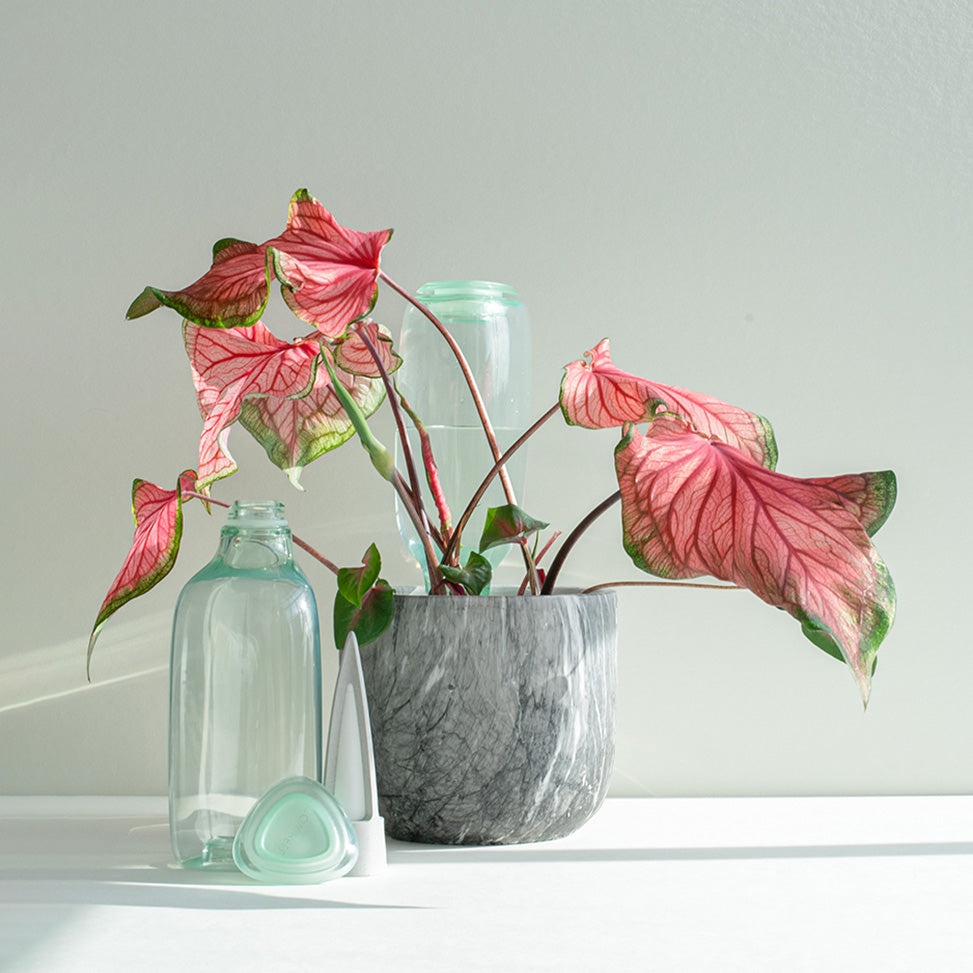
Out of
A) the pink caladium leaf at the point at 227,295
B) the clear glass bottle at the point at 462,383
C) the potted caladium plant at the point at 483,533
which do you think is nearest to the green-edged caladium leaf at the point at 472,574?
the potted caladium plant at the point at 483,533

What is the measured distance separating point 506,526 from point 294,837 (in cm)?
27

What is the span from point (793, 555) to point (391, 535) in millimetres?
538

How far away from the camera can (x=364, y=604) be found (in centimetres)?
82

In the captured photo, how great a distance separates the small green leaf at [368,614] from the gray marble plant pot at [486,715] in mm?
11

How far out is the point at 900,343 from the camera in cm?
114

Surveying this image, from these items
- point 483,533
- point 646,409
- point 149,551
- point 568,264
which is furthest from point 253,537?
point 568,264

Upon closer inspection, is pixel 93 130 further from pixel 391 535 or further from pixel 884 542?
pixel 884 542

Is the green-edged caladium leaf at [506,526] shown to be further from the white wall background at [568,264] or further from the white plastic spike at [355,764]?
the white wall background at [568,264]

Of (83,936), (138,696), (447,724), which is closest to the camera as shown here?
(83,936)

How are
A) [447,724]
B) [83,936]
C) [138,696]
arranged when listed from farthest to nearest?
[138,696]
[447,724]
[83,936]

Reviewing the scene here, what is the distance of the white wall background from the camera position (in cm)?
107

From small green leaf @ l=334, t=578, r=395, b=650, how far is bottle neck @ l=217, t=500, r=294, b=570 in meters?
0.07

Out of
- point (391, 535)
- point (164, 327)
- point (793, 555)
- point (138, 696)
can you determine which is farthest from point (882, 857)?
point (164, 327)

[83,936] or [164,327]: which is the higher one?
[164,327]
